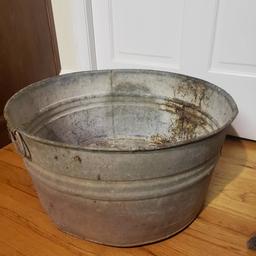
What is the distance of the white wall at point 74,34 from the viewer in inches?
48.9

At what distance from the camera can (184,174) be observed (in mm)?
635

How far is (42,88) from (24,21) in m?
0.42

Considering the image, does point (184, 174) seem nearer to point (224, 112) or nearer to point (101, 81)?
point (224, 112)

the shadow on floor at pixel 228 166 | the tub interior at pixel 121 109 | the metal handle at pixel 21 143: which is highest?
the metal handle at pixel 21 143

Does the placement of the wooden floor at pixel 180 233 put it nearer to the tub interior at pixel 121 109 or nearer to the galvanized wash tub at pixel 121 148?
the galvanized wash tub at pixel 121 148

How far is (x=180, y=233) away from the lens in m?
0.79

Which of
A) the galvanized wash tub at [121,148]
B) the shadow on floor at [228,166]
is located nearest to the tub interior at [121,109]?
the galvanized wash tub at [121,148]

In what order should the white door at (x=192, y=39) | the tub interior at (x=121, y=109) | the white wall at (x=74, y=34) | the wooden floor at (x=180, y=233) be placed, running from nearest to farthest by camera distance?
the wooden floor at (x=180, y=233)
the tub interior at (x=121, y=109)
the white door at (x=192, y=39)
the white wall at (x=74, y=34)

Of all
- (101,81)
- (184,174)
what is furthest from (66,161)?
(101,81)

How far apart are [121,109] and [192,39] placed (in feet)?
1.18

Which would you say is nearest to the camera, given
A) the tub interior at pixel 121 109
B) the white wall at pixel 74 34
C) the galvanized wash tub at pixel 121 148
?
the galvanized wash tub at pixel 121 148

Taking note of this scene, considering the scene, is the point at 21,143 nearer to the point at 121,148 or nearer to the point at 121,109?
the point at 121,148

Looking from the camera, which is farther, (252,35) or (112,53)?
(112,53)

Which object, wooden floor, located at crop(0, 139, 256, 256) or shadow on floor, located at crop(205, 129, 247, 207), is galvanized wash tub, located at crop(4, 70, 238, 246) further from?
shadow on floor, located at crop(205, 129, 247, 207)
